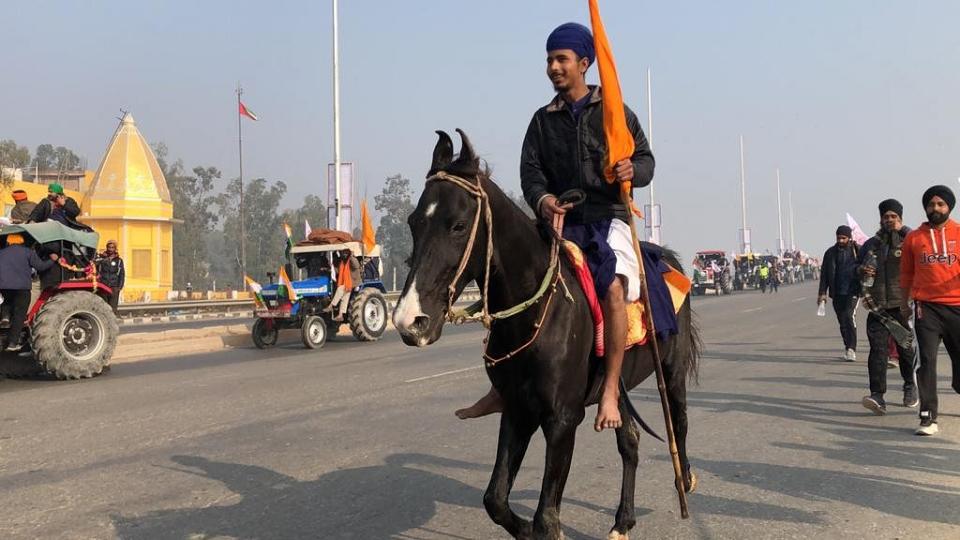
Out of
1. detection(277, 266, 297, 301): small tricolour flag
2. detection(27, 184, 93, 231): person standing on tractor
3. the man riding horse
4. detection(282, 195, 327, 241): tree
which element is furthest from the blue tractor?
detection(282, 195, 327, 241): tree

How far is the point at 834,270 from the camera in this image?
13.5 m

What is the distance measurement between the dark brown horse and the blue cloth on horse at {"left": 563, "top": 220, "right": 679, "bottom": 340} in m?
0.20

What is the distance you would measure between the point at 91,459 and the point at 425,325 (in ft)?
15.6

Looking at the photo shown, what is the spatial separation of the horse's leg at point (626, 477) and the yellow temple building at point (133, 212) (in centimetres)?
4311

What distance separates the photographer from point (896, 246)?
939 centimetres

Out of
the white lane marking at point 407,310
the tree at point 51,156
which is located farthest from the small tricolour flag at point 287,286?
the tree at point 51,156

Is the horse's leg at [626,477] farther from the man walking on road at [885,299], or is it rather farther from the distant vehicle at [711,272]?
the distant vehicle at [711,272]

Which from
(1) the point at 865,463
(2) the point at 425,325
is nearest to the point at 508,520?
(2) the point at 425,325

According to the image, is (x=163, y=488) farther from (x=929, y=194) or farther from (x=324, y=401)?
(x=929, y=194)

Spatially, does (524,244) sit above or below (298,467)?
above

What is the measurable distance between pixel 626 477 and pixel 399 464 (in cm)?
227

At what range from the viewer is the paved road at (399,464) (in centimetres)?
487

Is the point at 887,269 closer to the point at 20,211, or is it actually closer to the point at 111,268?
the point at 20,211

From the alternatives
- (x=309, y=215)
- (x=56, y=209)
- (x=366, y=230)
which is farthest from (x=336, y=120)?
(x=309, y=215)
